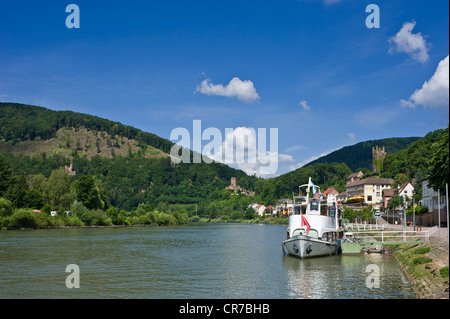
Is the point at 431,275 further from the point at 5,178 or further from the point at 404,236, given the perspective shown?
the point at 5,178

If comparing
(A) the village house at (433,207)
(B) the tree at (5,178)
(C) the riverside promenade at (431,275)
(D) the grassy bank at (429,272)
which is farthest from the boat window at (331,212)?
(B) the tree at (5,178)

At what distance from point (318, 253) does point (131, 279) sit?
65.3ft

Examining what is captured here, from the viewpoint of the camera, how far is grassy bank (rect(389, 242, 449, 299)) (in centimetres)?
2011

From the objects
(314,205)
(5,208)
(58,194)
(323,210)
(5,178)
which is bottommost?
(5,208)

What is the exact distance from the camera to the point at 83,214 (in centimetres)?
10512

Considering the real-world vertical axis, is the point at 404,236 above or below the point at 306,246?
above

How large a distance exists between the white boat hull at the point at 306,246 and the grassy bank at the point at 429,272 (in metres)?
8.69

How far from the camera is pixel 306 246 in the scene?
40312 mm

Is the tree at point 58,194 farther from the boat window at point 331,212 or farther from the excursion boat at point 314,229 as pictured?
the boat window at point 331,212

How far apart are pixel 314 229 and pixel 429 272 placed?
18.2m

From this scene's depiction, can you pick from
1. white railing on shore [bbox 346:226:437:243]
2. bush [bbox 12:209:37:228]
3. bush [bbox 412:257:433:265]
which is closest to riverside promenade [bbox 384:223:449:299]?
bush [bbox 412:257:433:265]

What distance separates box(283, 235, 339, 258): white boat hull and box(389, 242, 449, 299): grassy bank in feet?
28.5

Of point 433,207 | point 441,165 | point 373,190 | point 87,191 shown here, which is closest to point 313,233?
point 441,165
